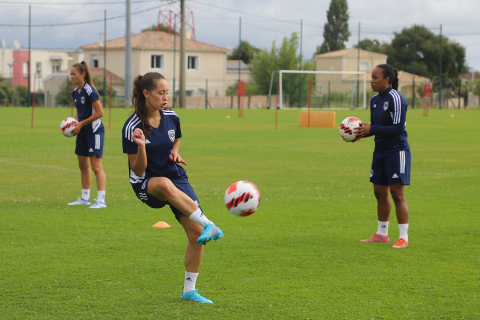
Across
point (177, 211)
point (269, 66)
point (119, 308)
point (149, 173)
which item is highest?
point (269, 66)

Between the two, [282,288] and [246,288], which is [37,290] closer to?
[246,288]

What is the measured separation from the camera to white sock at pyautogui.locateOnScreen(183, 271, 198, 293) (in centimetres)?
475

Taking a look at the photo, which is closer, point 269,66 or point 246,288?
point 246,288

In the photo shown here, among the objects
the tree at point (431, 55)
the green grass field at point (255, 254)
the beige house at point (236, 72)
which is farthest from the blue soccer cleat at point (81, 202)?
the tree at point (431, 55)

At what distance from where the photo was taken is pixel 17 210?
338 inches

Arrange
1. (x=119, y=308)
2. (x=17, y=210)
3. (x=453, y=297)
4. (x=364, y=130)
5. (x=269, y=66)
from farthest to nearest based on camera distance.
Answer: (x=269, y=66) < (x=17, y=210) < (x=364, y=130) < (x=453, y=297) < (x=119, y=308)

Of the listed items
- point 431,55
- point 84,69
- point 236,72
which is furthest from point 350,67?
point 84,69

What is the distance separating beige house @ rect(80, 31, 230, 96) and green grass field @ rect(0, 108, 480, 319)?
54.1 m

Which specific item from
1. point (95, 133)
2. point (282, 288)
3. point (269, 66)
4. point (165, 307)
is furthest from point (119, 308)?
point (269, 66)

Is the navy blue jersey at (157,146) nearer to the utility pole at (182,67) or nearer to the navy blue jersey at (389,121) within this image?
the navy blue jersey at (389,121)

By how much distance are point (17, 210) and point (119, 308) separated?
15.1 ft

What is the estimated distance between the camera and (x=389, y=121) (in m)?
6.62

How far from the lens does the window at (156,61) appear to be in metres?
66.2

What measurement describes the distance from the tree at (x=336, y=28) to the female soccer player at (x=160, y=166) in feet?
325
